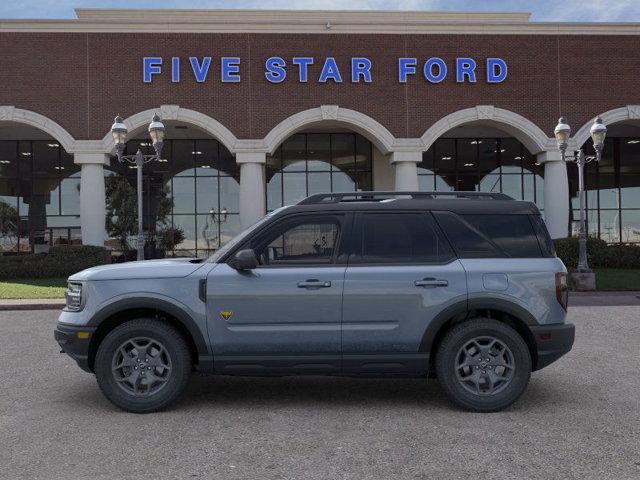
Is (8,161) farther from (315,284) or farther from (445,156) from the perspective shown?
(315,284)

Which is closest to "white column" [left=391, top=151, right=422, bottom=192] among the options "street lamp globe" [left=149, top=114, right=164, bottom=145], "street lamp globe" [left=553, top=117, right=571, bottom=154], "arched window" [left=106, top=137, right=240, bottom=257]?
"street lamp globe" [left=553, top=117, right=571, bottom=154]

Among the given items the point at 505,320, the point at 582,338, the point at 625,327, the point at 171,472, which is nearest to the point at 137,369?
the point at 171,472

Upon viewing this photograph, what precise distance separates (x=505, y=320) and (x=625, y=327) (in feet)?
21.3

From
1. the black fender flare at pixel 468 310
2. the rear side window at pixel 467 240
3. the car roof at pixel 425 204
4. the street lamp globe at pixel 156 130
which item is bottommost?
the black fender flare at pixel 468 310

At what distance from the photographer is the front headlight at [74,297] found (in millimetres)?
5406

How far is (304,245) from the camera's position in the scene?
5.49 metres

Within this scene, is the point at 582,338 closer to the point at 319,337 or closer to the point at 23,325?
the point at 319,337

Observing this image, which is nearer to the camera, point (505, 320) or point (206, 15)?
point (505, 320)

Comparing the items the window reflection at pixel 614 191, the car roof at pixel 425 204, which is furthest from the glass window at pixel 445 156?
the car roof at pixel 425 204

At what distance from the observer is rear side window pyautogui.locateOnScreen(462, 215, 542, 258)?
17.8 ft

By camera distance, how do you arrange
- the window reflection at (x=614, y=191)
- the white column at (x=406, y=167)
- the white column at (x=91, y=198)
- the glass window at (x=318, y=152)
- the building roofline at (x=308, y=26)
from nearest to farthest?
the building roofline at (x=308, y=26), the white column at (x=91, y=198), the white column at (x=406, y=167), the glass window at (x=318, y=152), the window reflection at (x=614, y=191)

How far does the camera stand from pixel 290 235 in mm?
5500

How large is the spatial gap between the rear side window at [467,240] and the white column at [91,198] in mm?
20152

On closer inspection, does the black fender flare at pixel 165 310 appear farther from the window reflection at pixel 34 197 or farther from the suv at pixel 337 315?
the window reflection at pixel 34 197
